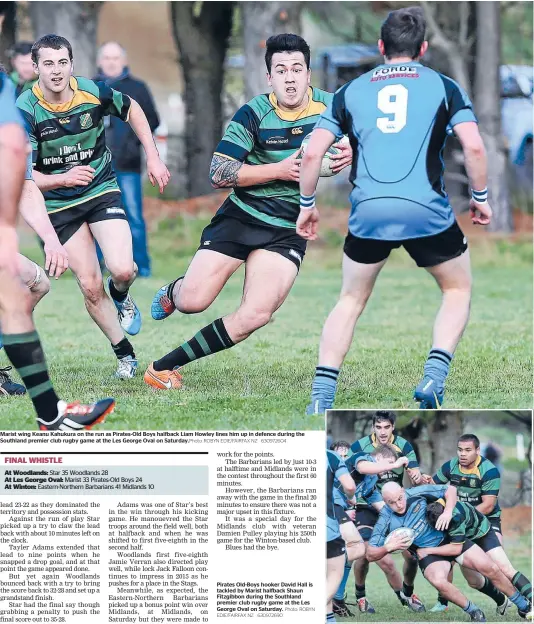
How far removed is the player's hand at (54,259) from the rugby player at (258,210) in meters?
0.82

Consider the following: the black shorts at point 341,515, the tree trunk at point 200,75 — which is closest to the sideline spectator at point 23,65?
the black shorts at point 341,515

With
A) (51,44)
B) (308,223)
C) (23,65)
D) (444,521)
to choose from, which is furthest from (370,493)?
(23,65)

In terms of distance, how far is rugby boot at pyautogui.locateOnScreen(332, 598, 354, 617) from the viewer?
180 inches

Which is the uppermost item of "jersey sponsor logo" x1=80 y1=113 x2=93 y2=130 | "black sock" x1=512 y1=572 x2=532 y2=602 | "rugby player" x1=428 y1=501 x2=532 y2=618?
"jersey sponsor logo" x1=80 y1=113 x2=93 y2=130

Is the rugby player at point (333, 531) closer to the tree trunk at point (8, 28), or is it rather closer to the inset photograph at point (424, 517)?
the inset photograph at point (424, 517)

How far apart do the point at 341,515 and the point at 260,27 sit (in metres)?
9.02

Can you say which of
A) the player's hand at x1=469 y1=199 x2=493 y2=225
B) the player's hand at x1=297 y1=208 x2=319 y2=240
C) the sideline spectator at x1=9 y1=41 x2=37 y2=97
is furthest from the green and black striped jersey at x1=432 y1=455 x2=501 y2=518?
the sideline spectator at x1=9 y1=41 x2=37 y2=97

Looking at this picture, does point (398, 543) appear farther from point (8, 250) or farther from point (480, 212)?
point (8, 250)

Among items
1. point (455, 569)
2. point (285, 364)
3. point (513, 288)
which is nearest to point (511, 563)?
point (455, 569)

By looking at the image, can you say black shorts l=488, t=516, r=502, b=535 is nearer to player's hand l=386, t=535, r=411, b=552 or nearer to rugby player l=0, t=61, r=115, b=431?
player's hand l=386, t=535, r=411, b=552

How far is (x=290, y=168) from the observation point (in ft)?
17.2

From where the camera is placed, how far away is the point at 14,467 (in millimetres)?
4707

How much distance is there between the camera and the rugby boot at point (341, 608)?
4.56m

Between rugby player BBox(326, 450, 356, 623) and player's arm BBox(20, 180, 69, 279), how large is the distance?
134cm
